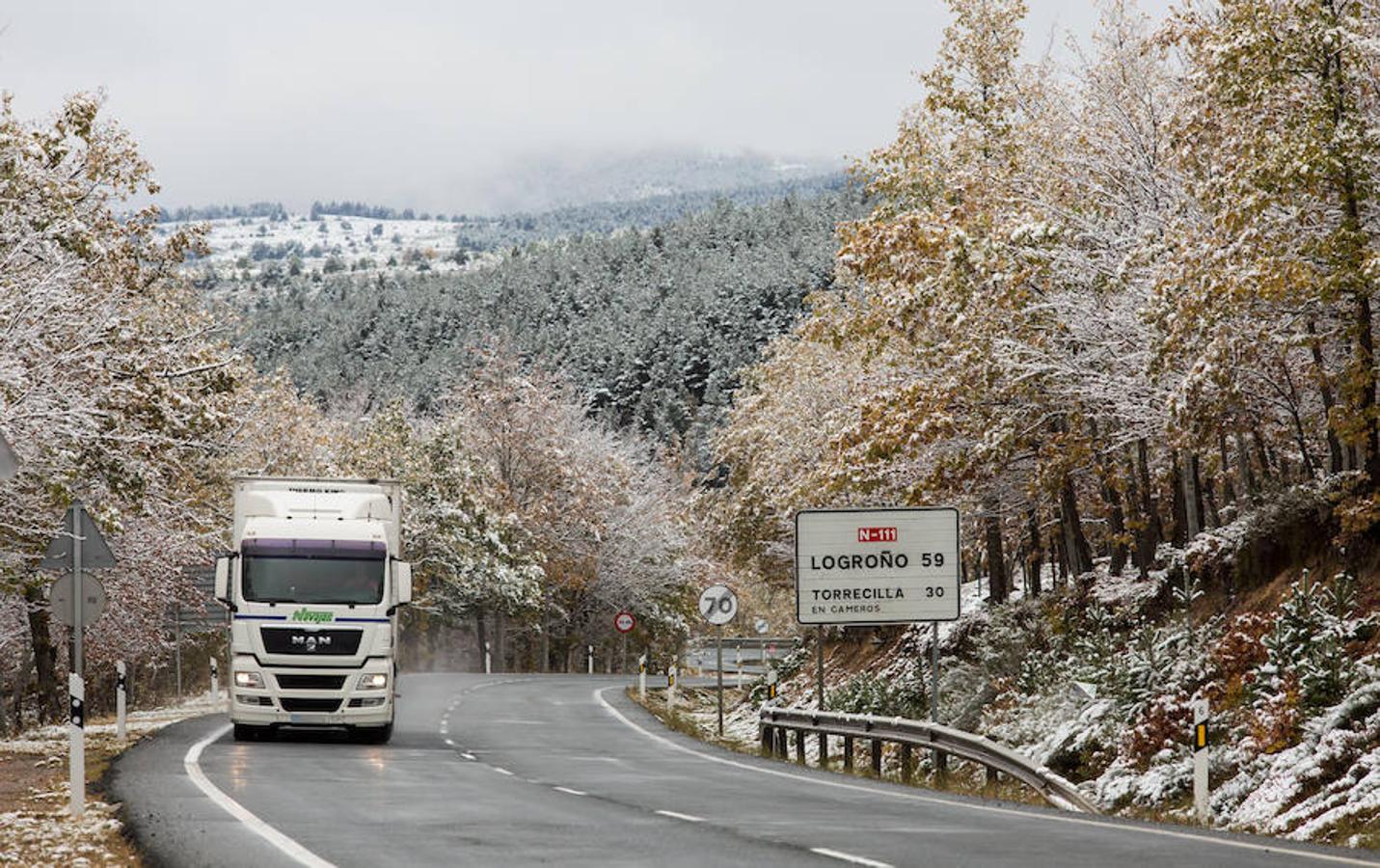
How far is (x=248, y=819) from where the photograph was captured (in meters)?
14.2

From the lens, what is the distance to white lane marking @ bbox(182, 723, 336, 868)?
1145cm

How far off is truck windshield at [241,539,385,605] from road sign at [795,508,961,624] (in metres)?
6.39

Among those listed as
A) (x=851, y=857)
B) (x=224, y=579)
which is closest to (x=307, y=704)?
(x=224, y=579)

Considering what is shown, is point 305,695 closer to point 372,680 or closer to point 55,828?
point 372,680

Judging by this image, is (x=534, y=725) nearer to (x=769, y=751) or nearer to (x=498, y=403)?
(x=769, y=751)

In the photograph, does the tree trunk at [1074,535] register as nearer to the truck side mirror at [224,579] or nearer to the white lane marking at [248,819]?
the truck side mirror at [224,579]

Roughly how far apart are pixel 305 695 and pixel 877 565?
8.69 m

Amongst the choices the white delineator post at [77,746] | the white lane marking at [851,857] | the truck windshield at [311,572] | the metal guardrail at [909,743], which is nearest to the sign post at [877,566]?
the metal guardrail at [909,743]

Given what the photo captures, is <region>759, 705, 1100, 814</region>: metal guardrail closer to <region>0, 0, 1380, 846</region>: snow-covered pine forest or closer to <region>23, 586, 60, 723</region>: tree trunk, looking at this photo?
<region>0, 0, 1380, 846</region>: snow-covered pine forest

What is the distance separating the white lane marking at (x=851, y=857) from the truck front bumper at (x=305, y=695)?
14353 mm

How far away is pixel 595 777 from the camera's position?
2089cm

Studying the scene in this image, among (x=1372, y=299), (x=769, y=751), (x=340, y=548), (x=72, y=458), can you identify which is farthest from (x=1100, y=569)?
(x=72, y=458)

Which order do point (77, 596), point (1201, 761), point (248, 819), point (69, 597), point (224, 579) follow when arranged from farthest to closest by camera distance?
point (224, 579) < point (69, 597) < point (77, 596) < point (1201, 761) < point (248, 819)

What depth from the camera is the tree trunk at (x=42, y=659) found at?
3278 cm
